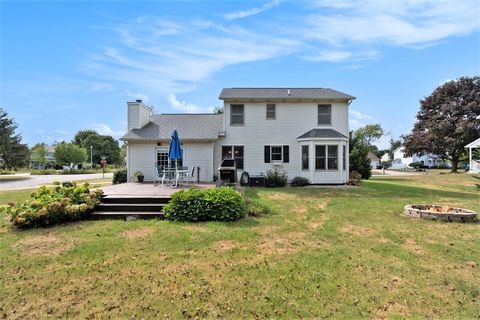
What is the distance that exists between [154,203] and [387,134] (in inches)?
3481

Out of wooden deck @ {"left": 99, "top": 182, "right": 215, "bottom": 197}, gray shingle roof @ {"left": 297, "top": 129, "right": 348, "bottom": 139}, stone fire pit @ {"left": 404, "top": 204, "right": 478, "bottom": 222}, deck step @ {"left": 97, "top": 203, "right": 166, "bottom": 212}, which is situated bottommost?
stone fire pit @ {"left": 404, "top": 204, "right": 478, "bottom": 222}

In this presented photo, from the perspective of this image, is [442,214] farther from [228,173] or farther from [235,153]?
[235,153]

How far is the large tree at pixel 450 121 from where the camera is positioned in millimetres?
31328

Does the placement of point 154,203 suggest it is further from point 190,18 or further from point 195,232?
point 190,18

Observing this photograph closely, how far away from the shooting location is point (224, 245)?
5301mm

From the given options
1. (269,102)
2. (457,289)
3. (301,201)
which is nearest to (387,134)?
(269,102)

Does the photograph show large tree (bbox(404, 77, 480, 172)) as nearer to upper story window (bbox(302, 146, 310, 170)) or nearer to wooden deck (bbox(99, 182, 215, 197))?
upper story window (bbox(302, 146, 310, 170))

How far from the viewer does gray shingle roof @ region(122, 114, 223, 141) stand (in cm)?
1589

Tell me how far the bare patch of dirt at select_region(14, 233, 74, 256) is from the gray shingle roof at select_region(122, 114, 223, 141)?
34.6ft

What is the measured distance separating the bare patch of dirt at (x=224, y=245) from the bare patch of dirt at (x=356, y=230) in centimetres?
284

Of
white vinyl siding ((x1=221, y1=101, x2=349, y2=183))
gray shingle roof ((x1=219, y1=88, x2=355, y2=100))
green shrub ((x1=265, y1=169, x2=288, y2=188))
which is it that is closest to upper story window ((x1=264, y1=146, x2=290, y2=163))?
white vinyl siding ((x1=221, y1=101, x2=349, y2=183))

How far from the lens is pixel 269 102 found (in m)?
16.5

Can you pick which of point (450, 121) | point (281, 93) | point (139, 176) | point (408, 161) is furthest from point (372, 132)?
point (139, 176)

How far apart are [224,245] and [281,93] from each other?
45.5 feet
